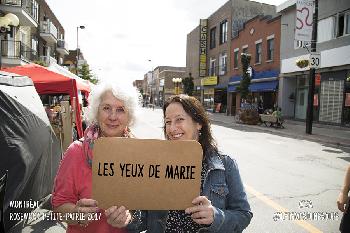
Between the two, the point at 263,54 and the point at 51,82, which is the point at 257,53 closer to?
the point at 263,54

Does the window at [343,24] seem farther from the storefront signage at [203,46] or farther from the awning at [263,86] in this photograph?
the storefront signage at [203,46]

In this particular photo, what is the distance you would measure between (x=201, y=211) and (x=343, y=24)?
69.2 ft

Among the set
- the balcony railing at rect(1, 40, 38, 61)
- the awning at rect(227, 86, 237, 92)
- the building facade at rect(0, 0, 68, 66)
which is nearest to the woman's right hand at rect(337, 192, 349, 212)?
the building facade at rect(0, 0, 68, 66)

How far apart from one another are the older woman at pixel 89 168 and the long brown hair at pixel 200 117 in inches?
13.8

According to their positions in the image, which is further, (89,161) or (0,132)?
(0,132)

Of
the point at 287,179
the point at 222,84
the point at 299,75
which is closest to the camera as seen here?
the point at 287,179

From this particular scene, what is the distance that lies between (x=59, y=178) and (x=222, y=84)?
37.2 meters

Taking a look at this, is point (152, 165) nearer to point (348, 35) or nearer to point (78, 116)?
point (78, 116)

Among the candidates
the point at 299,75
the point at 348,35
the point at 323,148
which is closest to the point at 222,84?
the point at 299,75

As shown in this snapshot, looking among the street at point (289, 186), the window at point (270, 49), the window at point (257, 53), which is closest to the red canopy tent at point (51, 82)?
the street at point (289, 186)

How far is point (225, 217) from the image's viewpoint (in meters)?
1.95

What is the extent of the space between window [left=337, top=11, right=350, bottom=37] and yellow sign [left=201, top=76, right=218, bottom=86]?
20916mm

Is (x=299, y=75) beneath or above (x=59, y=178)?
above

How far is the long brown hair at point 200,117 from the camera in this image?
2.30 m
